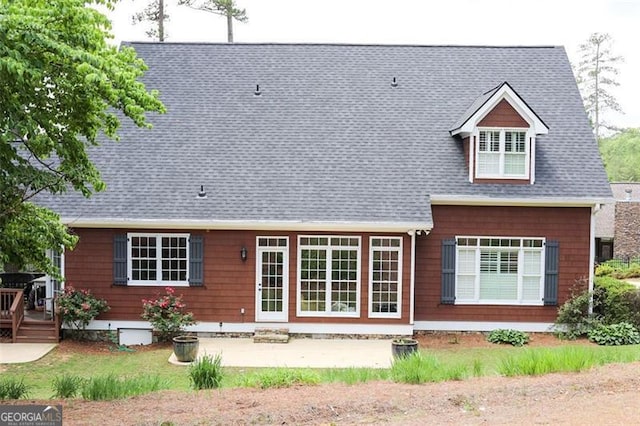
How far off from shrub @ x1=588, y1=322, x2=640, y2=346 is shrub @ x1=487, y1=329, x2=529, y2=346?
1.55m

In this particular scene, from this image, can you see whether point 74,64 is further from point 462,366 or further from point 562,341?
point 562,341

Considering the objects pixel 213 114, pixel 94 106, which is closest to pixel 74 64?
pixel 94 106

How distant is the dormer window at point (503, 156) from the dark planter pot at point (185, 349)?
312 inches

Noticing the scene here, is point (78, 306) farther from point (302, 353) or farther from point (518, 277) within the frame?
point (518, 277)

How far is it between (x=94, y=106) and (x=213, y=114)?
396 inches

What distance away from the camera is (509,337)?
52.7ft

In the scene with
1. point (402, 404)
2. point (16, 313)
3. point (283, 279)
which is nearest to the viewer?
point (402, 404)

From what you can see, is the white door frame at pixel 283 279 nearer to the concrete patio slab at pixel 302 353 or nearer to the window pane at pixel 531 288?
the concrete patio slab at pixel 302 353

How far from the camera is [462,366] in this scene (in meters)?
10.4

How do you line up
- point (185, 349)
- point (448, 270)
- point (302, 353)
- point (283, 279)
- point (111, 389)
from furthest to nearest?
point (448, 270) < point (283, 279) < point (302, 353) < point (185, 349) < point (111, 389)

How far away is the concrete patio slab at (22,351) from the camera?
1406 centimetres

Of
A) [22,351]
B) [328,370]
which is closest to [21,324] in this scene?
[22,351]

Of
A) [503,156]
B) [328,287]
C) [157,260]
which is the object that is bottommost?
[328,287]

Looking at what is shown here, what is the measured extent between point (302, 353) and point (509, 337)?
496 cm
